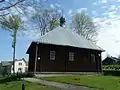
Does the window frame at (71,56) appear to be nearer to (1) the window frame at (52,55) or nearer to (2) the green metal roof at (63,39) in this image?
(2) the green metal roof at (63,39)

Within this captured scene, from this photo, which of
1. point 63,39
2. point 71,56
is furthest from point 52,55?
point 63,39

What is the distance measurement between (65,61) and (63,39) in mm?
3004

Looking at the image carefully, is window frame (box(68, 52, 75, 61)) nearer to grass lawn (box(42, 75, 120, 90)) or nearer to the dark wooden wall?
the dark wooden wall

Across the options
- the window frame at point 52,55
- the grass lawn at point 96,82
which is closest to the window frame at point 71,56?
the window frame at point 52,55

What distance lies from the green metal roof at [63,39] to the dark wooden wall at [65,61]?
54 centimetres

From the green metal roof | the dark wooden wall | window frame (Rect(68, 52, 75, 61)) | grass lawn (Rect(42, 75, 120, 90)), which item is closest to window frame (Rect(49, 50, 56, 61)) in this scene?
the dark wooden wall

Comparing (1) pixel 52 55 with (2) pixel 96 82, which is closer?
(2) pixel 96 82

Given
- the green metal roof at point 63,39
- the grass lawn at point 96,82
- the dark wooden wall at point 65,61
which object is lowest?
the grass lawn at point 96,82

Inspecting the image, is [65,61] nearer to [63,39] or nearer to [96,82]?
[63,39]

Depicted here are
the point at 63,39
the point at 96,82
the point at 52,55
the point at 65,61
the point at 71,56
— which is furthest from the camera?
the point at 63,39

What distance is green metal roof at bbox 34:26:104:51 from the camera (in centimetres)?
2979

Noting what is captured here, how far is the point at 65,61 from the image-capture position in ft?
100

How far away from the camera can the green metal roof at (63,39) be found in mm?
29786

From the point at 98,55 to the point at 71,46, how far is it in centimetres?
545
